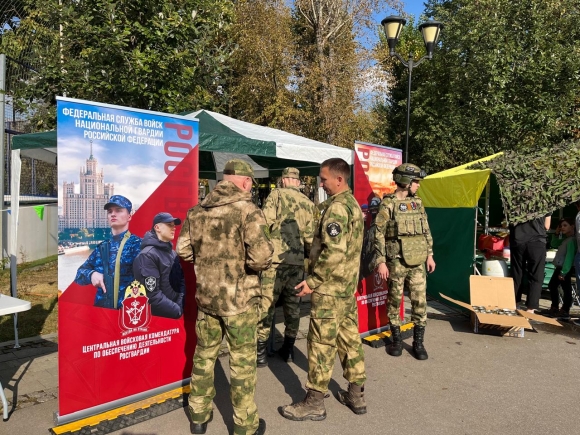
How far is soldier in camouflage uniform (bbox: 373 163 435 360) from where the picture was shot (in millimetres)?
5094

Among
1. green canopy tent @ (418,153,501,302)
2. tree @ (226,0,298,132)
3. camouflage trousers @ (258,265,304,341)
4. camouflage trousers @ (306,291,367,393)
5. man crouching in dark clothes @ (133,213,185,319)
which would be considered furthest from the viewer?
tree @ (226,0,298,132)

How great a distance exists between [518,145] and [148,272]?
1112 centimetres

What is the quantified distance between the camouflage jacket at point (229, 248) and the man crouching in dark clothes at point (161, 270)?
734mm

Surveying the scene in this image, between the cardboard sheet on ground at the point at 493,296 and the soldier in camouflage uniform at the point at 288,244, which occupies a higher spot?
the soldier in camouflage uniform at the point at 288,244

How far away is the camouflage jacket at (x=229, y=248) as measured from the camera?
122 inches

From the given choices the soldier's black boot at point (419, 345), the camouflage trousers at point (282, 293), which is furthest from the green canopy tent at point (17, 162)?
the soldier's black boot at point (419, 345)

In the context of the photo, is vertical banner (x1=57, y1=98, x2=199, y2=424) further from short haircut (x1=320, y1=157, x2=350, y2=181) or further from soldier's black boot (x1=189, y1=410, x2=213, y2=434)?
short haircut (x1=320, y1=157, x2=350, y2=181)

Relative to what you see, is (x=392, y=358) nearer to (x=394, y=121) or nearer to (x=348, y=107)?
(x=348, y=107)

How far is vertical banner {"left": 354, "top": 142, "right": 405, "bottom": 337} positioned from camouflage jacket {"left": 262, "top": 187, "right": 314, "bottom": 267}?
3.04ft

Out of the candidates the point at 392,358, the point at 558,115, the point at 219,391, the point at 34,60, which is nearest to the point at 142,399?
the point at 219,391

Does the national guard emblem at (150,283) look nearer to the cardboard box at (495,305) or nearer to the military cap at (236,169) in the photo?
the military cap at (236,169)

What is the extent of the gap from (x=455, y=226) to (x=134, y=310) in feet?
17.8

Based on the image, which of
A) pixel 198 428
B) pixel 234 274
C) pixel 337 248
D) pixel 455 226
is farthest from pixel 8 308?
pixel 455 226

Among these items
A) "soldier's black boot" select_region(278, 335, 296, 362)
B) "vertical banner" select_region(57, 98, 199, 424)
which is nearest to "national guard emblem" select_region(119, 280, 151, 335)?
"vertical banner" select_region(57, 98, 199, 424)
